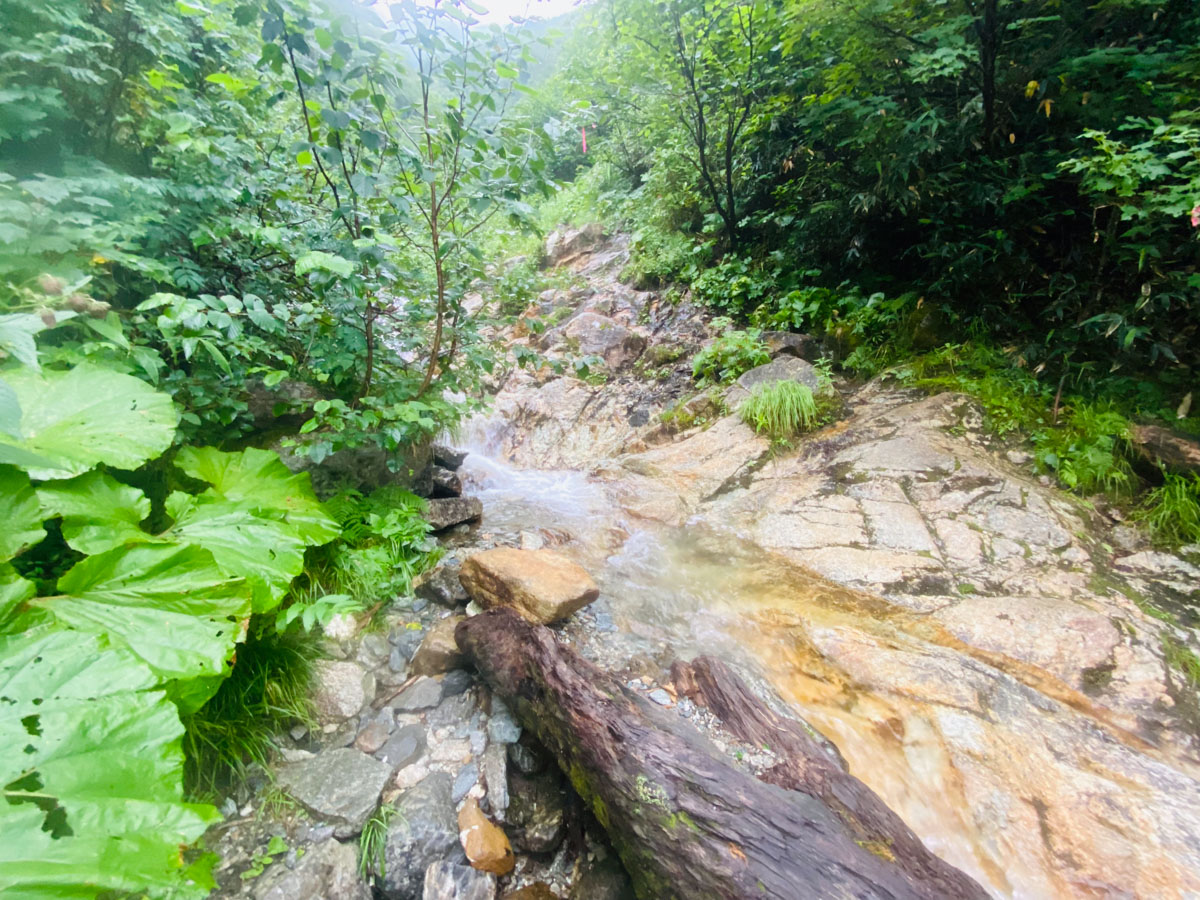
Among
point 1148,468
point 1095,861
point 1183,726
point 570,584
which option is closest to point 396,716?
point 570,584

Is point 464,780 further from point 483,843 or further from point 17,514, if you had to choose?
point 17,514

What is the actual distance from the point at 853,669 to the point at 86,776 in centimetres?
290

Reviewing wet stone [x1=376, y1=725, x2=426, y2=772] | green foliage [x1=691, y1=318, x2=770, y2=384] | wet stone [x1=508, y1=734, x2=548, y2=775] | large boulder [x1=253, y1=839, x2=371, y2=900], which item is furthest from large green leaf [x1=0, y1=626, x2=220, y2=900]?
green foliage [x1=691, y1=318, x2=770, y2=384]

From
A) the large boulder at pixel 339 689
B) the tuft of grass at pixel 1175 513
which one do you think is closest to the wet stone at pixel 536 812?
the large boulder at pixel 339 689

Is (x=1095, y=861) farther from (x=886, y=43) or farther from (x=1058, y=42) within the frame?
(x=886, y=43)

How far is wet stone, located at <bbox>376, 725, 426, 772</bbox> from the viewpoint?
202 cm

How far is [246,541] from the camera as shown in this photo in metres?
1.89

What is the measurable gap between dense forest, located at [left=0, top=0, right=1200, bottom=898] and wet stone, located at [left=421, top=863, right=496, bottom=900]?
0.75 metres

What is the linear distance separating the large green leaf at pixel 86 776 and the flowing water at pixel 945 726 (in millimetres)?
1939

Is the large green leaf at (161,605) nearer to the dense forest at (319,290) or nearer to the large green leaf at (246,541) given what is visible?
the dense forest at (319,290)

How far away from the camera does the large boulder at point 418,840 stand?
1.68 metres

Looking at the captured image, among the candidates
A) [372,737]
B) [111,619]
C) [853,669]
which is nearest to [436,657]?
[372,737]

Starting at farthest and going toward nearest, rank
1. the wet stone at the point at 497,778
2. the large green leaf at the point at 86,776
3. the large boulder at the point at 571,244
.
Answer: the large boulder at the point at 571,244, the wet stone at the point at 497,778, the large green leaf at the point at 86,776

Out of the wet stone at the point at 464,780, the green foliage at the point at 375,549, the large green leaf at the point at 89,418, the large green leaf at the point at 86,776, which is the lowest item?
the wet stone at the point at 464,780
